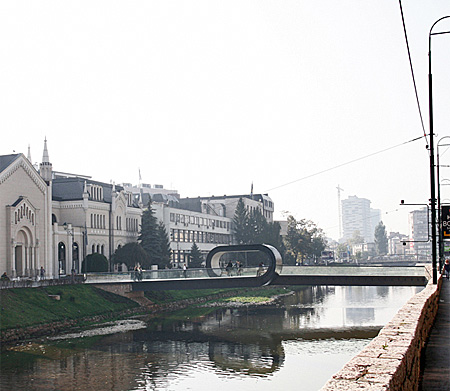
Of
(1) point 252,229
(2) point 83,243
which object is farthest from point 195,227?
(2) point 83,243

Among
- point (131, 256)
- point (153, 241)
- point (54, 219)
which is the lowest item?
point (131, 256)

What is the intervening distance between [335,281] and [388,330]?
41.3m

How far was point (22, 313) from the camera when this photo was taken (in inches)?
1777

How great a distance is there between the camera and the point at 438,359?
532 inches

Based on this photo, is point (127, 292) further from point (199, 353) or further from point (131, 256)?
point (199, 353)

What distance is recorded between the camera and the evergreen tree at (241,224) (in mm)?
115481

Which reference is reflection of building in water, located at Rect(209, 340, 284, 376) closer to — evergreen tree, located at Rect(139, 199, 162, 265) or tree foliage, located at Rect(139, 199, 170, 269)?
tree foliage, located at Rect(139, 199, 170, 269)

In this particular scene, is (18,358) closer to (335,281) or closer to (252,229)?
(335,281)

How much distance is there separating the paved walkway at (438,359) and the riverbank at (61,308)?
30933mm

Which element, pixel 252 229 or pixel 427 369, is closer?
pixel 427 369

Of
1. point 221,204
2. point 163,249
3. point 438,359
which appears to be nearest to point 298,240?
point 221,204

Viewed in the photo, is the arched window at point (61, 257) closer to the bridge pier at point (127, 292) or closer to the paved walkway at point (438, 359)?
the bridge pier at point (127, 292)

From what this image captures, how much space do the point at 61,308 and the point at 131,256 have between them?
2916 centimetres

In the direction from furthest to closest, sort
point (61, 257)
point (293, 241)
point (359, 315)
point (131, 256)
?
point (293, 241) → point (131, 256) → point (61, 257) → point (359, 315)
